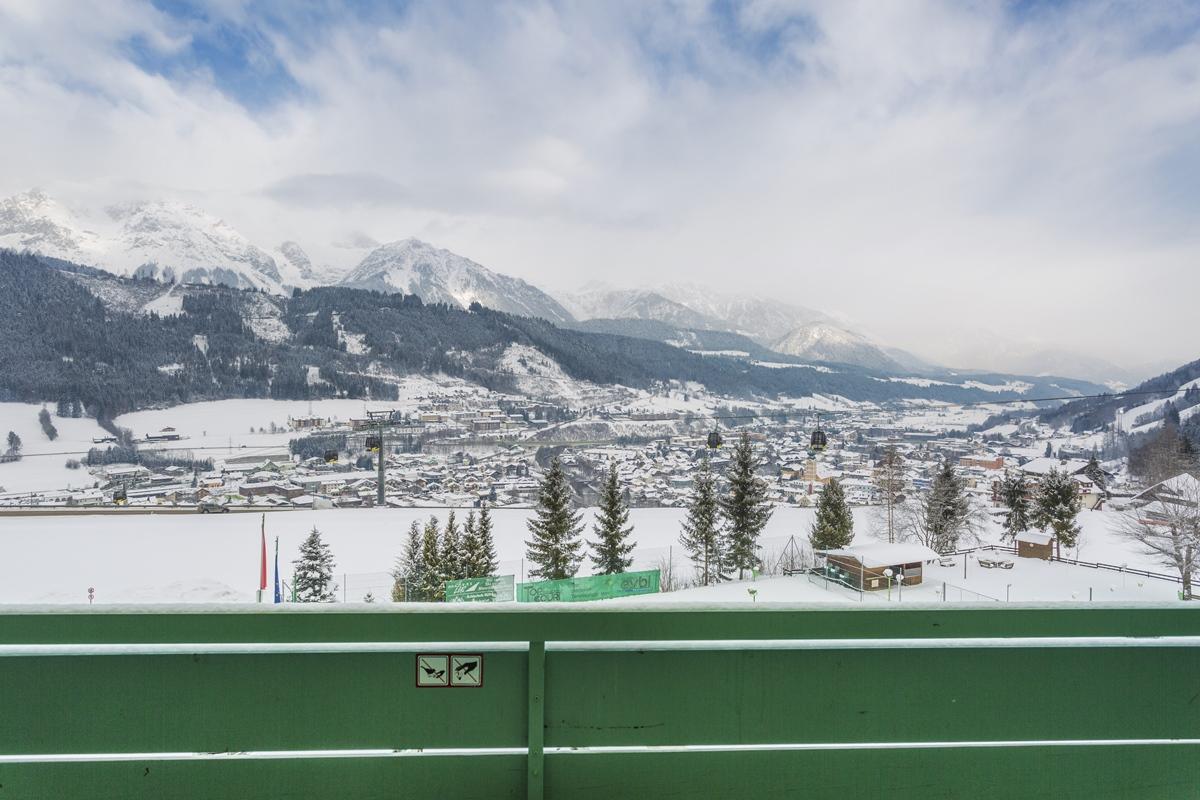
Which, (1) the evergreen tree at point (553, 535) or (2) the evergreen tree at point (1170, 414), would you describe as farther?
(2) the evergreen tree at point (1170, 414)

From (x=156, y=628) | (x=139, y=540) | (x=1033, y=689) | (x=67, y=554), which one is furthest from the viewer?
(x=139, y=540)

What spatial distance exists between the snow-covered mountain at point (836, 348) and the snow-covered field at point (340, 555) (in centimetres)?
16049

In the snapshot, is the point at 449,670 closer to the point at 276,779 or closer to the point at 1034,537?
the point at 276,779

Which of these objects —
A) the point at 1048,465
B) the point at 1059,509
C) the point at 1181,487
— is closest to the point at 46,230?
the point at 1048,465

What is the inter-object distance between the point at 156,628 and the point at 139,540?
2231cm

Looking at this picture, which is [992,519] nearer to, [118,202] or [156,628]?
[156,628]

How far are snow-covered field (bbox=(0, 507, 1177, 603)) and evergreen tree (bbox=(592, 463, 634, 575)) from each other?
684 millimetres

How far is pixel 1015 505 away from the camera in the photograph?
18297 millimetres

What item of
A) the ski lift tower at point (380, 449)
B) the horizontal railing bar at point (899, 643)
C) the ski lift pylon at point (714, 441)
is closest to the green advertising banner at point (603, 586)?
the ski lift pylon at point (714, 441)

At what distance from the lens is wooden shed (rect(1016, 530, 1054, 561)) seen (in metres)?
15.5

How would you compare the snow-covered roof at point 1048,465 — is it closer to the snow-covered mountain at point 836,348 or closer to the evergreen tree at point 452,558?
the evergreen tree at point 452,558

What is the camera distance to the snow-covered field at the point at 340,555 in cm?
1232

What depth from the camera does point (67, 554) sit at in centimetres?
1505

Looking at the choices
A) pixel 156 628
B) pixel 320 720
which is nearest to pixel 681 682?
pixel 320 720
